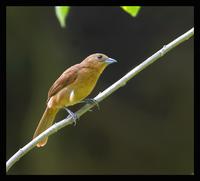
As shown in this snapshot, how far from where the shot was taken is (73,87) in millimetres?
3377

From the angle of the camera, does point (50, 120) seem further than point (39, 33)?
No

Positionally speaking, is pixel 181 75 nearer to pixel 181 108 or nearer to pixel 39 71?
pixel 181 108

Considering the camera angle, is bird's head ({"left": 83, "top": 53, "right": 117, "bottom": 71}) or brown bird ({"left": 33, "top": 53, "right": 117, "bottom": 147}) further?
bird's head ({"left": 83, "top": 53, "right": 117, "bottom": 71})

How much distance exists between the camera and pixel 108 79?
18.8ft

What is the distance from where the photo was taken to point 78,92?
333cm

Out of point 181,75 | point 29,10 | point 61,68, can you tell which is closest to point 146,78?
point 181,75

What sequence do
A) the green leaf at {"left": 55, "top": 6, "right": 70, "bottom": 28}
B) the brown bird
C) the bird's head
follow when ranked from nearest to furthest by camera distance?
the green leaf at {"left": 55, "top": 6, "right": 70, "bottom": 28}
the brown bird
the bird's head

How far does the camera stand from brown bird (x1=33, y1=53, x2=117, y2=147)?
3336 millimetres

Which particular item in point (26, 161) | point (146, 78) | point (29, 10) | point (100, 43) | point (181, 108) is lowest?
point (26, 161)

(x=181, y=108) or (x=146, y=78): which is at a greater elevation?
(x=146, y=78)

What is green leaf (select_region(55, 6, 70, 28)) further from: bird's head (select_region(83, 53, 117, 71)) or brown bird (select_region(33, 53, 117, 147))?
bird's head (select_region(83, 53, 117, 71))

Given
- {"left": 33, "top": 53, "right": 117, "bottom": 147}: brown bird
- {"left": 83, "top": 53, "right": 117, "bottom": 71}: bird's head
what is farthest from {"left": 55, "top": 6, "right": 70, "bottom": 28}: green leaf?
{"left": 83, "top": 53, "right": 117, "bottom": 71}: bird's head

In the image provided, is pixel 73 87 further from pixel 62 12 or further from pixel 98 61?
pixel 62 12

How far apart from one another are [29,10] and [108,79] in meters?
1.20
